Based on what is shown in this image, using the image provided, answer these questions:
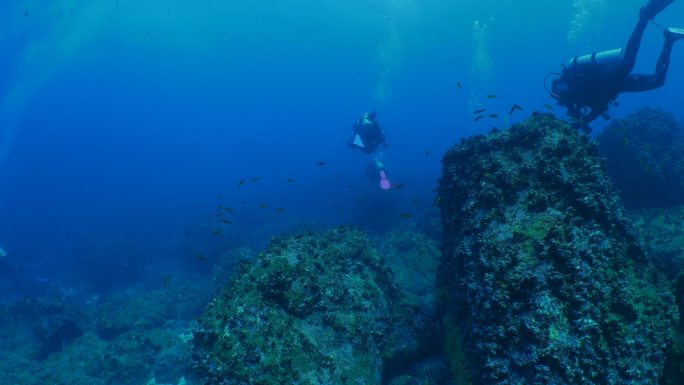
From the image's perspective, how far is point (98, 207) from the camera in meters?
62.0

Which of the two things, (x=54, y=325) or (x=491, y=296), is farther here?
(x=54, y=325)

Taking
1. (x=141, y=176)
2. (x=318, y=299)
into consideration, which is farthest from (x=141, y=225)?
(x=141, y=176)

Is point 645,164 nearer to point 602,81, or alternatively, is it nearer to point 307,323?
point 602,81

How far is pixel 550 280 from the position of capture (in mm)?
3385

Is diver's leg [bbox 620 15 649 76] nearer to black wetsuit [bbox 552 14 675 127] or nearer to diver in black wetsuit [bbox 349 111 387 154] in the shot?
black wetsuit [bbox 552 14 675 127]

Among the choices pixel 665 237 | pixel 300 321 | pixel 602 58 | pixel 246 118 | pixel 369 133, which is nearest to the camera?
pixel 300 321

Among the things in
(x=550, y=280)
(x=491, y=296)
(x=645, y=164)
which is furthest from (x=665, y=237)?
(x=491, y=296)

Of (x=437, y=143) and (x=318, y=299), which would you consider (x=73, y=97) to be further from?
(x=318, y=299)

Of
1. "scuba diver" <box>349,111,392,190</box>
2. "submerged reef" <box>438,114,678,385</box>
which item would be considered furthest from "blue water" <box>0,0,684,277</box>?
"submerged reef" <box>438,114,678,385</box>

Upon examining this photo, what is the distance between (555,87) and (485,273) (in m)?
8.83

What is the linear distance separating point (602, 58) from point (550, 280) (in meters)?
9.03

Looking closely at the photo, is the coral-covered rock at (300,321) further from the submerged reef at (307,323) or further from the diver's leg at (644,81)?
the diver's leg at (644,81)

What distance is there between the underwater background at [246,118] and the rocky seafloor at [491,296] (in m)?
5.29

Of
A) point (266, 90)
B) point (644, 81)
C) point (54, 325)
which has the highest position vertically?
point (266, 90)
